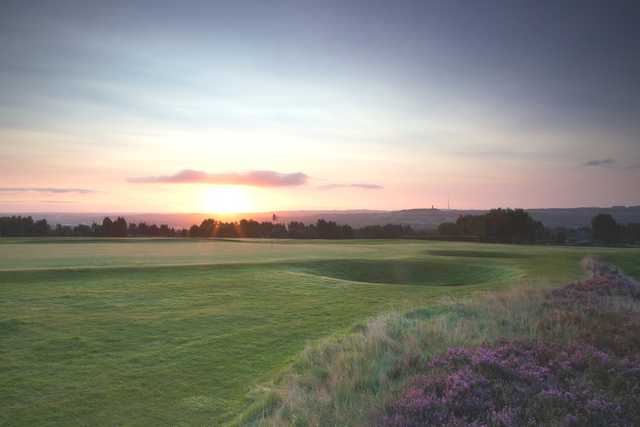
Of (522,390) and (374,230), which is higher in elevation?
(374,230)

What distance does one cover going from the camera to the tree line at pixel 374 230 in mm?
80750

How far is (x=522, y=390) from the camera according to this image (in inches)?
243

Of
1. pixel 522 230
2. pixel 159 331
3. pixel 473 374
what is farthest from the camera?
pixel 522 230

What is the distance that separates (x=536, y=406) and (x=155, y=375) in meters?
7.46

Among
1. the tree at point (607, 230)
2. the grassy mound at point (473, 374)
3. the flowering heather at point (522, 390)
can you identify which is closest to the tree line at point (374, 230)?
the tree at point (607, 230)

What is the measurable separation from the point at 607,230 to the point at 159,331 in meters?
→ 99.5

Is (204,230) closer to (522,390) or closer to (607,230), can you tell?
(607,230)

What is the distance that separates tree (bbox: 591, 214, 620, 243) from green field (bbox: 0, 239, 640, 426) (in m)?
74.9

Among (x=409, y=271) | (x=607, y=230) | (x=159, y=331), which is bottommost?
(x=409, y=271)

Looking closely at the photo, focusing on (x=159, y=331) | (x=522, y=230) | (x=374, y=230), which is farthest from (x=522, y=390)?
(x=374, y=230)

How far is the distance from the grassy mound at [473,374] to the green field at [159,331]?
1.51 m

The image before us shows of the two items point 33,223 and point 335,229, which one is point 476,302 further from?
point 33,223

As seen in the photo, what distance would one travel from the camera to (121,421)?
6.85m

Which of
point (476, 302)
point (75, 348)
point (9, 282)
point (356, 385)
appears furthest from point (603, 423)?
point (9, 282)
